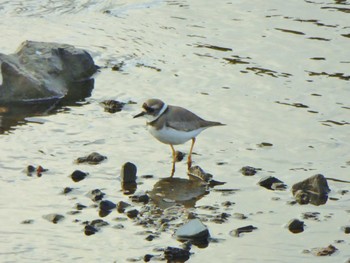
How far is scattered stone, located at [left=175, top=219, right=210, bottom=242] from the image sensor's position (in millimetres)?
11133

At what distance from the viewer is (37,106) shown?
16141 millimetres

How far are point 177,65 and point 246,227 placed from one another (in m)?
6.87

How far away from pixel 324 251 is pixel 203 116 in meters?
4.97

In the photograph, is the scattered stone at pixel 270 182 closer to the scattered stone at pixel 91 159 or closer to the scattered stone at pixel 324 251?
the scattered stone at pixel 324 251

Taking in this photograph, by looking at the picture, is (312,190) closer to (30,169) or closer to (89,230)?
(89,230)

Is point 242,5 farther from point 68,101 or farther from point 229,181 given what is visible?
point 229,181

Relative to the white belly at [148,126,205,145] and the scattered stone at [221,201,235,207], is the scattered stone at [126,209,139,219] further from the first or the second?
the white belly at [148,126,205,145]

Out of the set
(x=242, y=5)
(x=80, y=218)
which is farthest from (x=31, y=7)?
(x=80, y=218)

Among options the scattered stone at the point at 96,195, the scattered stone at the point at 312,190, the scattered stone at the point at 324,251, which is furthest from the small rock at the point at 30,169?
the scattered stone at the point at 324,251

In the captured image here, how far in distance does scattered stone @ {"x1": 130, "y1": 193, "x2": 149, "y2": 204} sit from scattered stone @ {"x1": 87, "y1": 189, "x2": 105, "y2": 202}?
385mm

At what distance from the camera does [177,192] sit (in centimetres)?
1301

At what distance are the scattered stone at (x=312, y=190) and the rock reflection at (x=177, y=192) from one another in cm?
118

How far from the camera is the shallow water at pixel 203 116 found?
11.3m

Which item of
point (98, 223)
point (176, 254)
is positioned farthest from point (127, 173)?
point (176, 254)
